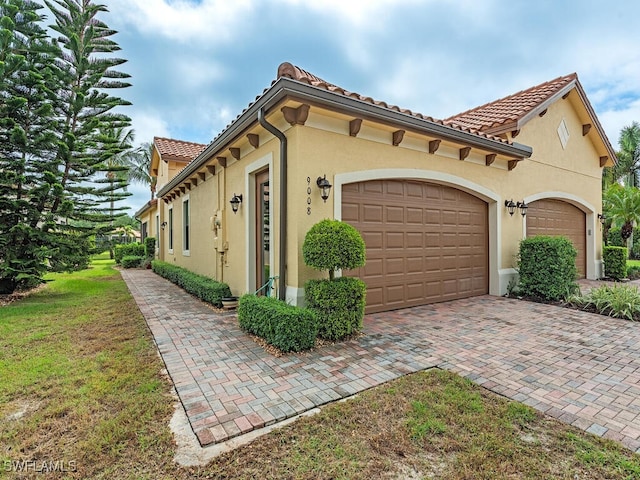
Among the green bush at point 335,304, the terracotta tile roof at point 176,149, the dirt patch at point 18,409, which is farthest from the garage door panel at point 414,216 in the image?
the terracotta tile roof at point 176,149

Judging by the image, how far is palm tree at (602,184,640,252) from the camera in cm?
1241

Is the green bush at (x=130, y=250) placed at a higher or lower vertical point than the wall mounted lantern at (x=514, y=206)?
lower

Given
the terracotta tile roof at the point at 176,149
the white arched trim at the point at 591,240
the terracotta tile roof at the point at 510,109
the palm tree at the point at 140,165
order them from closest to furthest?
the terracotta tile roof at the point at 510,109
the white arched trim at the point at 591,240
the terracotta tile roof at the point at 176,149
the palm tree at the point at 140,165

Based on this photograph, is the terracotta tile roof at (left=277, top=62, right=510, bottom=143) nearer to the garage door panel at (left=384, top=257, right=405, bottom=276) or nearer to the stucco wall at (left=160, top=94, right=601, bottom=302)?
the stucco wall at (left=160, top=94, right=601, bottom=302)

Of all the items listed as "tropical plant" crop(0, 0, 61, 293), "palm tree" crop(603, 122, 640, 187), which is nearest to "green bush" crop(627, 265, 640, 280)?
"palm tree" crop(603, 122, 640, 187)

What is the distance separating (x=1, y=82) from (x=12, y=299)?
17.9 feet

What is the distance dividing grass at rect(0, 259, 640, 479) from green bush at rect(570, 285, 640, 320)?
524cm

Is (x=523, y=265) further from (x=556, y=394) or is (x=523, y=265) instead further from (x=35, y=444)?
(x=35, y=444)

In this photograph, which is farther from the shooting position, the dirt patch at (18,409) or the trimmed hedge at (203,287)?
the trimmed hedge at (203,287)

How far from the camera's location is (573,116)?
1102cm

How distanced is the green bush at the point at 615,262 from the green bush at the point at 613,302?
19.1ft

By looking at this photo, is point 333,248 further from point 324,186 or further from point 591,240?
point 591,240

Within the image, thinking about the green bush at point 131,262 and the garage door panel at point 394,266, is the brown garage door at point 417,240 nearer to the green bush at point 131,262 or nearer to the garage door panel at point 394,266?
the garage door panel at point 394,266

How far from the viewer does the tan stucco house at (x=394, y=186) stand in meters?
5.53
